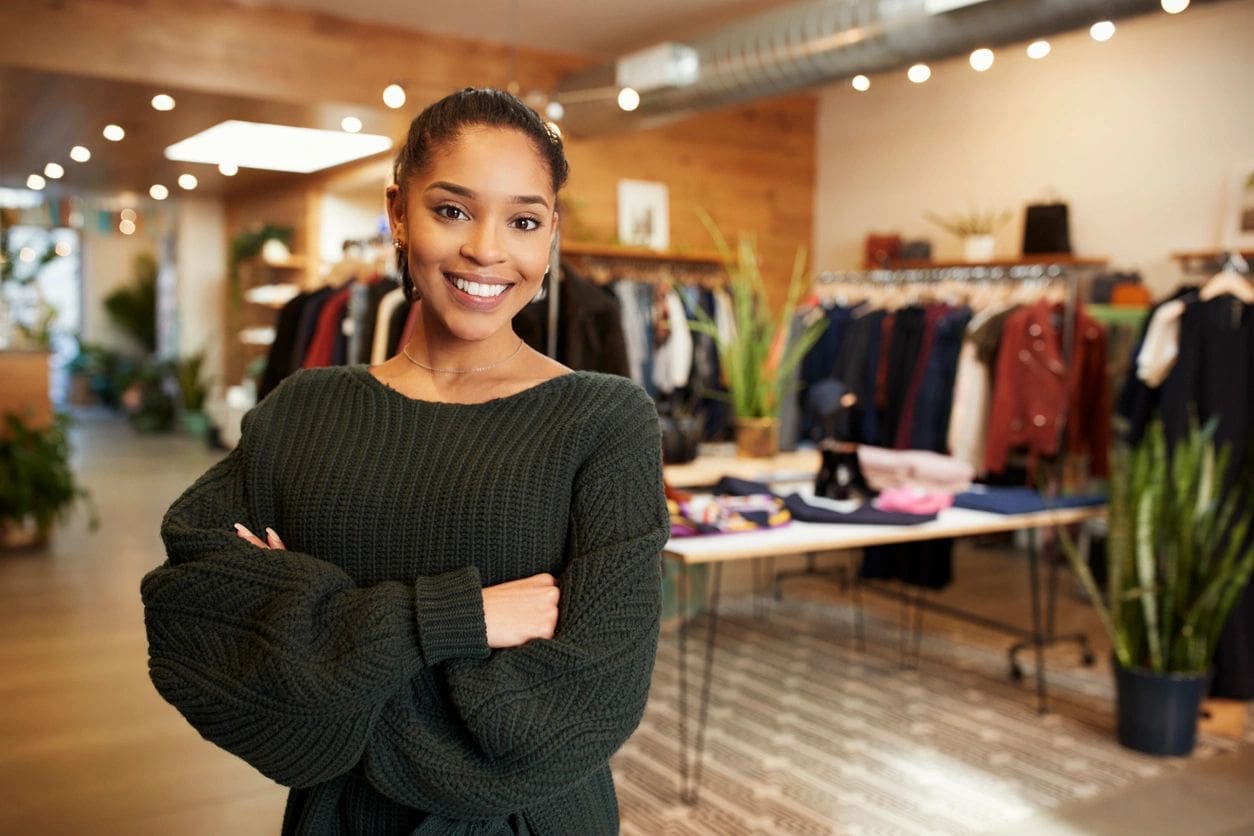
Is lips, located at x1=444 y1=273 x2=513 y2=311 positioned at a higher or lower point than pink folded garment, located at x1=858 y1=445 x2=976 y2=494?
higher

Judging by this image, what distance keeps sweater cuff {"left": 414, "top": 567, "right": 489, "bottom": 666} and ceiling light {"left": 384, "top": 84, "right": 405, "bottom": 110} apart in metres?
2.23

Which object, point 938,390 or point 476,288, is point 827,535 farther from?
point 938,390

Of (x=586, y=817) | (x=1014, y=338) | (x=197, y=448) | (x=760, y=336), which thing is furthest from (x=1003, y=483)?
(x=586, y=817)

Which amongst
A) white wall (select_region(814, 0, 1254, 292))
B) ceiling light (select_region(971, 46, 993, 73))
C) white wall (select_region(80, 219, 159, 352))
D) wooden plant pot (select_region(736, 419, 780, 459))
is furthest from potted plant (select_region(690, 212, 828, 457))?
white wall (select_region(80, 219, 159, 352))

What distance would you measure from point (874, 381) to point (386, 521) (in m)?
5.19

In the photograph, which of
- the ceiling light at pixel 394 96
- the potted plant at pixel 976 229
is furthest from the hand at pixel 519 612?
the potted plant at pixel 976 229

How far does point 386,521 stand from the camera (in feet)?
3.66

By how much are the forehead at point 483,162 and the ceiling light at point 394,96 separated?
6.59 ft

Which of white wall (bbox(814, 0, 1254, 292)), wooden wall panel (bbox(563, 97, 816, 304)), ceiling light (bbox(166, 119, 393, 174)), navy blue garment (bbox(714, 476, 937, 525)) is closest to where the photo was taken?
ceiling light (bbox(166, 119, 393, 174))

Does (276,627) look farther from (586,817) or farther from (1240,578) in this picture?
(1240,578)

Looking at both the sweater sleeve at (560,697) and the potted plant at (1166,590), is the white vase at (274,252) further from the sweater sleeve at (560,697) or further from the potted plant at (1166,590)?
the potted plant at (1166,590)

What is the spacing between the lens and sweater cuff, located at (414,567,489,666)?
102 centimetres

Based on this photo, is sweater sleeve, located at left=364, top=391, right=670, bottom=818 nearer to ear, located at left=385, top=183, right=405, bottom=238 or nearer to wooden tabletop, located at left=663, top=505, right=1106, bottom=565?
ear, located at left=385, top=183, right=405, bottom=238

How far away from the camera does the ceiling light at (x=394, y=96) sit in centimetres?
302
